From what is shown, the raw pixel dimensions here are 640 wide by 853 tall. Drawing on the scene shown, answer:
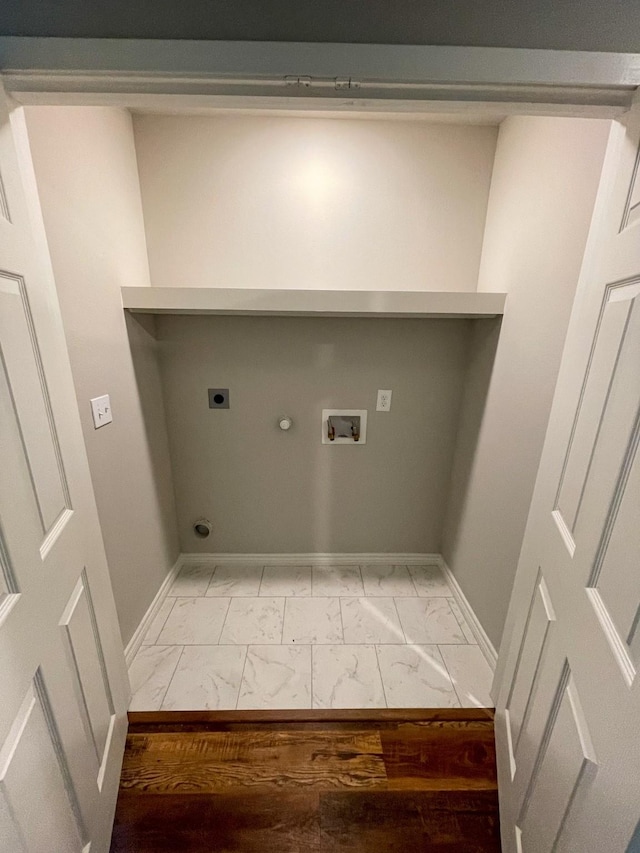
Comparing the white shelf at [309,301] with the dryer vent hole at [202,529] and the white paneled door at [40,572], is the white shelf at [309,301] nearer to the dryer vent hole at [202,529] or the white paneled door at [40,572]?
the white paneled door at [40,572]

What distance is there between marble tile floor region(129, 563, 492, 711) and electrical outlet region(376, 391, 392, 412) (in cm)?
A: 104

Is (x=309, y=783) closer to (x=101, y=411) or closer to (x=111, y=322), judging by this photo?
(x=101, y=411)

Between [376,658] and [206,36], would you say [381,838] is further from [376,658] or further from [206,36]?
[206,36]

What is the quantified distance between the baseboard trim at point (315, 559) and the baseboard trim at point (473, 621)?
6.9 inches

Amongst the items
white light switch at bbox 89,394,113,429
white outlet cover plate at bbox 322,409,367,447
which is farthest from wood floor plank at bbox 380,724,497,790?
white light switch at bbox 89,394,113,429

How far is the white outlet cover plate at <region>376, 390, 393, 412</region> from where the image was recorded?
1843 millimetres

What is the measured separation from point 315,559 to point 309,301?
1563 mm

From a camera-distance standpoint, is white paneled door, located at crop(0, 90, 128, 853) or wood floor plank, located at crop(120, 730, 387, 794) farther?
wood floor plank, located at crop(120, 730, 387, 794)

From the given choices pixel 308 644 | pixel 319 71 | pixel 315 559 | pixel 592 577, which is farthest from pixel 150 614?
pixel 319 71

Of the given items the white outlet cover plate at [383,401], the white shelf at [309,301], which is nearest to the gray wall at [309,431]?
the white outlet cover plate at [383,401]

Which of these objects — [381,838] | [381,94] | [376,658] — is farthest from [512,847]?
[381,94]

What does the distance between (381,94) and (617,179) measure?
0.56 metres

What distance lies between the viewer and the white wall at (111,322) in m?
1.08

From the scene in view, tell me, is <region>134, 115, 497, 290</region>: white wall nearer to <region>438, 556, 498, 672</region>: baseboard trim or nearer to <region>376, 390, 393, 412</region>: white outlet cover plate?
<region>376, 390, 393, 412</region>: white outlet cover plate
